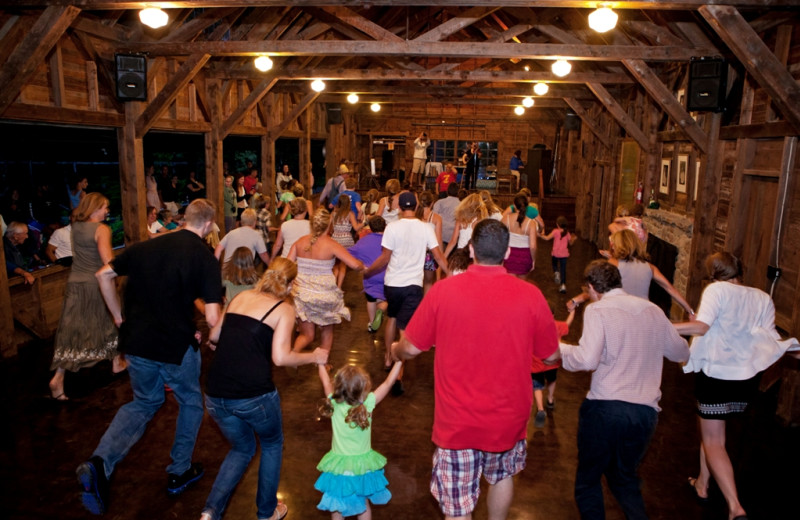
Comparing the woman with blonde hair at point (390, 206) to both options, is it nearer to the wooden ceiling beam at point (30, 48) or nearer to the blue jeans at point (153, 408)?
the wooden ceiling beam at point (30, 48)

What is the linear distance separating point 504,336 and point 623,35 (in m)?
7.70

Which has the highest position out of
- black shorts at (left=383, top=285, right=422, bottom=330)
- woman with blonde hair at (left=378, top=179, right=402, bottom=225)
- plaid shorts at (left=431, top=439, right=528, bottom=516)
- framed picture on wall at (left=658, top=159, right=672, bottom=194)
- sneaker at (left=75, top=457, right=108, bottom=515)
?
framed picture on wall at (left=658, top=159, right=672, bottom=194)

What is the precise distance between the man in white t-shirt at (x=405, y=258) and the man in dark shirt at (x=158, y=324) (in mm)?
1800

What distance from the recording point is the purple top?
6051mm

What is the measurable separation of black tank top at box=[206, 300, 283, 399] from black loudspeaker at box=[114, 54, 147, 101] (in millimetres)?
5467

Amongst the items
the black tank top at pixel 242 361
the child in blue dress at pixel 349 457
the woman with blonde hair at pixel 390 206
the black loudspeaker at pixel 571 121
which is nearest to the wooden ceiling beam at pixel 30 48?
the woman with blonde hair at pixel 390 206

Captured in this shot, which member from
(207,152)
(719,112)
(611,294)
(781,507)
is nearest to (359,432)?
(611,294)

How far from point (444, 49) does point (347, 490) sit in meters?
5.74

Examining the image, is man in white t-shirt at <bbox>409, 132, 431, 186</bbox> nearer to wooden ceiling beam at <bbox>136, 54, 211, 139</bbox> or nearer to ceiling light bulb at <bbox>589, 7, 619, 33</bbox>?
wooden ceiling beam at <bbox>136, 54, 211, 139</bbox>

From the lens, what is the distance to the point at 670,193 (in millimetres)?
9672

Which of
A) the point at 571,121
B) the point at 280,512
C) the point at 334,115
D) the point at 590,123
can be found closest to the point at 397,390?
the point at 280,512

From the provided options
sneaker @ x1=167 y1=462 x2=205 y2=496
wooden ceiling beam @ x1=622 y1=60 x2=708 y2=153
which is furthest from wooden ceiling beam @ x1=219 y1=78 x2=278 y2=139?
sneaker @ x1=167 y1=462 x2=205 y2=496

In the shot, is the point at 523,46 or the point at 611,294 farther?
the point at 523,46

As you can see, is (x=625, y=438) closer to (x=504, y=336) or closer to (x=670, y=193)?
(x=504, y=336)
